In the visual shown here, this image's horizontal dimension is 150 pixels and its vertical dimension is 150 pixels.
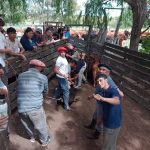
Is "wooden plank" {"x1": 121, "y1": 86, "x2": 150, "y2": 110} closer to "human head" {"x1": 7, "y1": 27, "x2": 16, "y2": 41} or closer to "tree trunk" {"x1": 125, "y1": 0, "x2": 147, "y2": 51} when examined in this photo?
"tree trunk" {"x1": 125, "y1": 0, "x2": 147, "y2": 51}

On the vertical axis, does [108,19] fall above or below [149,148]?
above

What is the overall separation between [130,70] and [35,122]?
215 inches

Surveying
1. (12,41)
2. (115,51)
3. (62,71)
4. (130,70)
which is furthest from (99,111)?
(115,51)

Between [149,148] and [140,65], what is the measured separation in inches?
142

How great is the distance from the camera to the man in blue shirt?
493 centimetres

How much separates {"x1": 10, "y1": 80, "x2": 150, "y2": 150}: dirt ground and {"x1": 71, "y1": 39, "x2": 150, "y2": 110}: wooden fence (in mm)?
553

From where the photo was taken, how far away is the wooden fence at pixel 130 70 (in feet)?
31.4

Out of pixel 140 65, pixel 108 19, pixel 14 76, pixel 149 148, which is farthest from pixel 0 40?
pixel 108 19

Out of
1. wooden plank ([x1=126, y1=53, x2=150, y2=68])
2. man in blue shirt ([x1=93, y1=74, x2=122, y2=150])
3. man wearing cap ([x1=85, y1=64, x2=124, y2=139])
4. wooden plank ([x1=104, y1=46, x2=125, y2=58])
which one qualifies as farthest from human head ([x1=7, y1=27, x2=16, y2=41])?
wooden plank ([x1=104, y1=46, x2=125, y2=58])

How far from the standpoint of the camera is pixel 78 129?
7.26m

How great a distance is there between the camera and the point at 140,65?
32.7 feet

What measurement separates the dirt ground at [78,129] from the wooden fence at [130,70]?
21.8 inches

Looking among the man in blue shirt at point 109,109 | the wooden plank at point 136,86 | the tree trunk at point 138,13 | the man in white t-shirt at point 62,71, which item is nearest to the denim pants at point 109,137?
the man in blue shirt at point 109,109

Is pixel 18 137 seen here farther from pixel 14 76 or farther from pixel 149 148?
pixel 149 148
